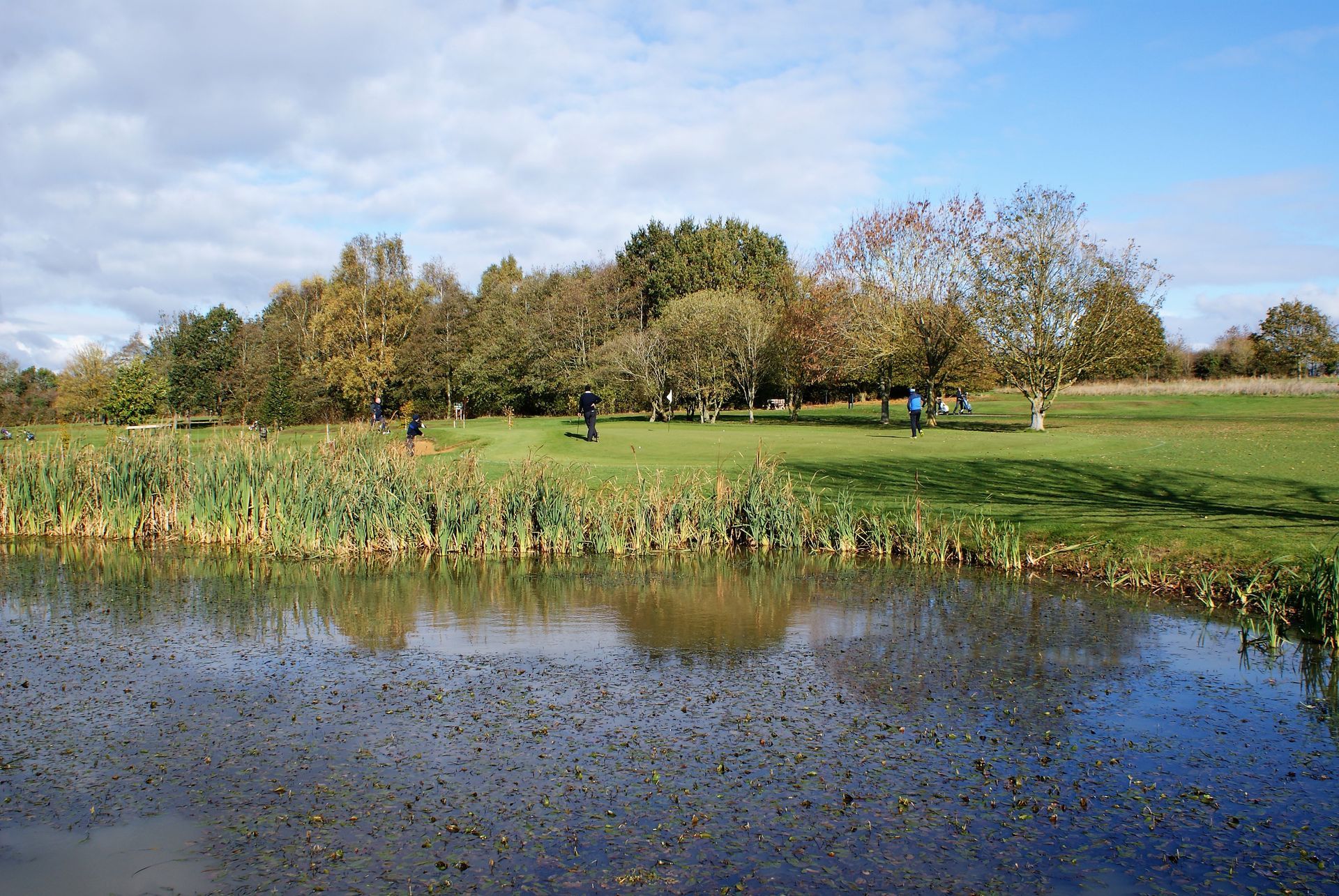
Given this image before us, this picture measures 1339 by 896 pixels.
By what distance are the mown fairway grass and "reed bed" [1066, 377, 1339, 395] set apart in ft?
59.9

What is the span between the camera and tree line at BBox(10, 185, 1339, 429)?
3656 cm

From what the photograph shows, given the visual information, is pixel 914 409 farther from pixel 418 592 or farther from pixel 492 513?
pixel 418 592

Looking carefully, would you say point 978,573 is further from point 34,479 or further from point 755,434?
point 755,434

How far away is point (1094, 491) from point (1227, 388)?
52.7 metres

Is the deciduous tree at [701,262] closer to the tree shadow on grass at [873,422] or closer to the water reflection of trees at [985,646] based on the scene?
the tree shadow on grass at [873,422]

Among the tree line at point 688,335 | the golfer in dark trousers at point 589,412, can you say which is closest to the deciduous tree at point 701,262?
the tree line at point 688,335

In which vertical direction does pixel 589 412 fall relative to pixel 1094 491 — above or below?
above

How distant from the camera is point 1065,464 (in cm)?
2131

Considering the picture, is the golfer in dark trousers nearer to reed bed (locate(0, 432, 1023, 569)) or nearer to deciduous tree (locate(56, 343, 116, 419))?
reed bed (locate(0, 432, 1023, 569))

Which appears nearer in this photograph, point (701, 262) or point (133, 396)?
point (133, 396)

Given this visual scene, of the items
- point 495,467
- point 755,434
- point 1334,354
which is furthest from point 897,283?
point 1334,354

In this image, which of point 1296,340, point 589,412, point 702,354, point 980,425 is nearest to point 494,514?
point 589,412

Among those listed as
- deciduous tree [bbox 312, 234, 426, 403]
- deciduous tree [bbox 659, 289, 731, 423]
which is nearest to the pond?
deciduous tree [bbox 659, 289, 731, 423]

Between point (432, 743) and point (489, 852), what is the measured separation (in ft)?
5.83
